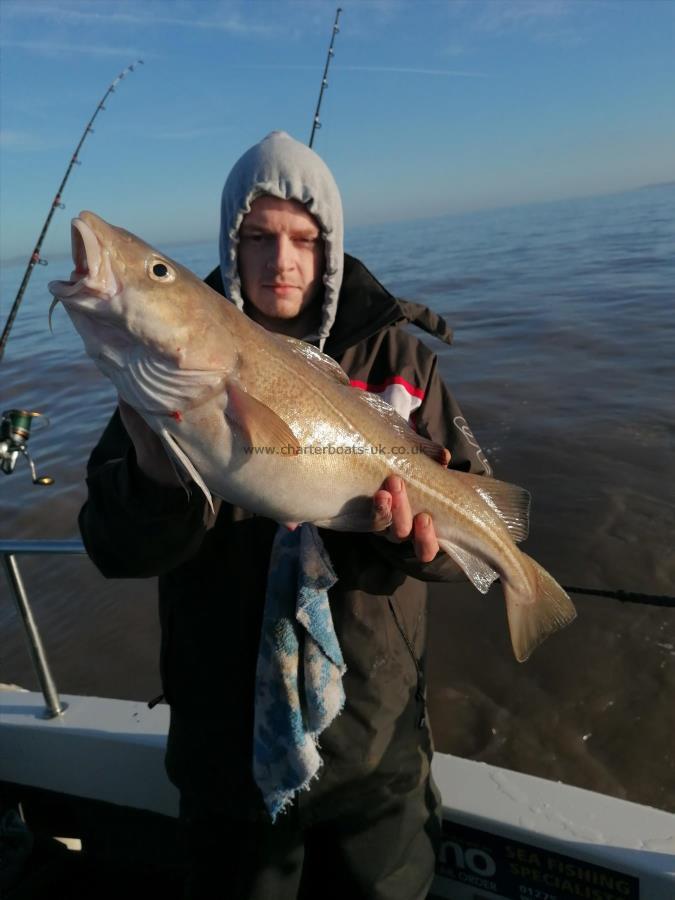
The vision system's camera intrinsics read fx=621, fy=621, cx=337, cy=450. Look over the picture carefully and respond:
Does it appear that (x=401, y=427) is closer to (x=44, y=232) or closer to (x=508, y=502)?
(x=508, y=502)

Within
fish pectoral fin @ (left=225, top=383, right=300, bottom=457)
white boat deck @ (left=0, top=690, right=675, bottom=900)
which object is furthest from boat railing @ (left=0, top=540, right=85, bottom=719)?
fish pectoral fin @ (left=225, top=383, right=300, bottom=457)

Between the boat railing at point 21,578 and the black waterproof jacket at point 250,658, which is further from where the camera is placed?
the boat railing at point 21,578

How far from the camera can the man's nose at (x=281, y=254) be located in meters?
2.34

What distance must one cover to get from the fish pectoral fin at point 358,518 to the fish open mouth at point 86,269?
0.98 meters

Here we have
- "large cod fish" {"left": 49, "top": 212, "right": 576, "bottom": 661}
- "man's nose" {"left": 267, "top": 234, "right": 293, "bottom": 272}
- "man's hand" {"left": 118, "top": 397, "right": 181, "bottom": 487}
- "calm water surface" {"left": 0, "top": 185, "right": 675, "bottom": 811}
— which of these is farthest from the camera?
"calm water surface" {"left": 0, "top": 185, "right": 675, "bottom": 811}

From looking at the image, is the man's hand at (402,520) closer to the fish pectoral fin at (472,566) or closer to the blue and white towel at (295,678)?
the fish pectoral fin at (472,566)

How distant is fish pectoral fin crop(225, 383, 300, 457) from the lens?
74.9 inches

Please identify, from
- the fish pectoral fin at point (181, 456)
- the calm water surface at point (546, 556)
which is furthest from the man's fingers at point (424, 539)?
the calm water surface at point (546, 556)

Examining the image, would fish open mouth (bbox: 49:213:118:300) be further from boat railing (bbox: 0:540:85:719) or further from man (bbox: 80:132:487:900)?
boat railing (bbox: 0:540:85:719)

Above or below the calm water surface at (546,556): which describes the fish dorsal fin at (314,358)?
above

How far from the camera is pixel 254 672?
7.13 ft

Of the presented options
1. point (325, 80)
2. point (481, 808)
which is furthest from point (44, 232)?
point (481, 808)

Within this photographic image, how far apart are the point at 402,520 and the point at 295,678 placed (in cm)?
63

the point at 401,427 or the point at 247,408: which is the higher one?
the point at 247,408
